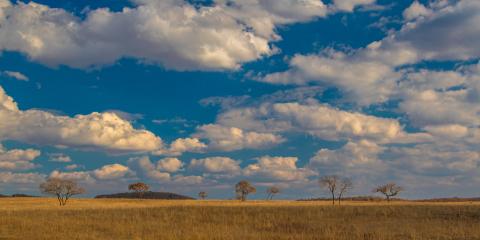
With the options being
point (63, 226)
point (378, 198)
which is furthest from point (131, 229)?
point (378, 198)

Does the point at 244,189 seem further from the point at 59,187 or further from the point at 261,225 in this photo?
the point at 261,225

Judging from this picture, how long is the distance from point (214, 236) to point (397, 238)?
10069 millimetres

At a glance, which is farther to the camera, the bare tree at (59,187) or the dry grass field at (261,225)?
the bare tree at (59,187)

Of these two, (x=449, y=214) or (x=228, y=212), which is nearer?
(x=449, y=214)

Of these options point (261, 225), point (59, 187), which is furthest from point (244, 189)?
point (261, 225)

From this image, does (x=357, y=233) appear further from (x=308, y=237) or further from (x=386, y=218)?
(x=386, y=218)

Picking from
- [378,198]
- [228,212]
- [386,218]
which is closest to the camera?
[386,218]

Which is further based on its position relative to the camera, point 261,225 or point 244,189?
point 244,189

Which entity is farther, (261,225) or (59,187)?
(59,187)

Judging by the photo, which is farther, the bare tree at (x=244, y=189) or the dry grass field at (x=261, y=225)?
the bare tree at (x=244, y=189)

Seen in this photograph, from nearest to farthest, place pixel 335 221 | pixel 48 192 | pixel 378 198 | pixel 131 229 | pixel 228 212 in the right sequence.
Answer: pixel 131 229 → pixel 335 221 → pixel 228 212 → pixel 48 192 → pixel 378 198

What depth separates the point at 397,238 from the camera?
27141mm

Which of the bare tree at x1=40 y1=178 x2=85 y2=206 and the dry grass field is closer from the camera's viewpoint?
the dry grass field

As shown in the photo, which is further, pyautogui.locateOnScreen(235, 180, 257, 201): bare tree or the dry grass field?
pyautogui.locateOnScreen(235, 180, 257, 201): bare tree
